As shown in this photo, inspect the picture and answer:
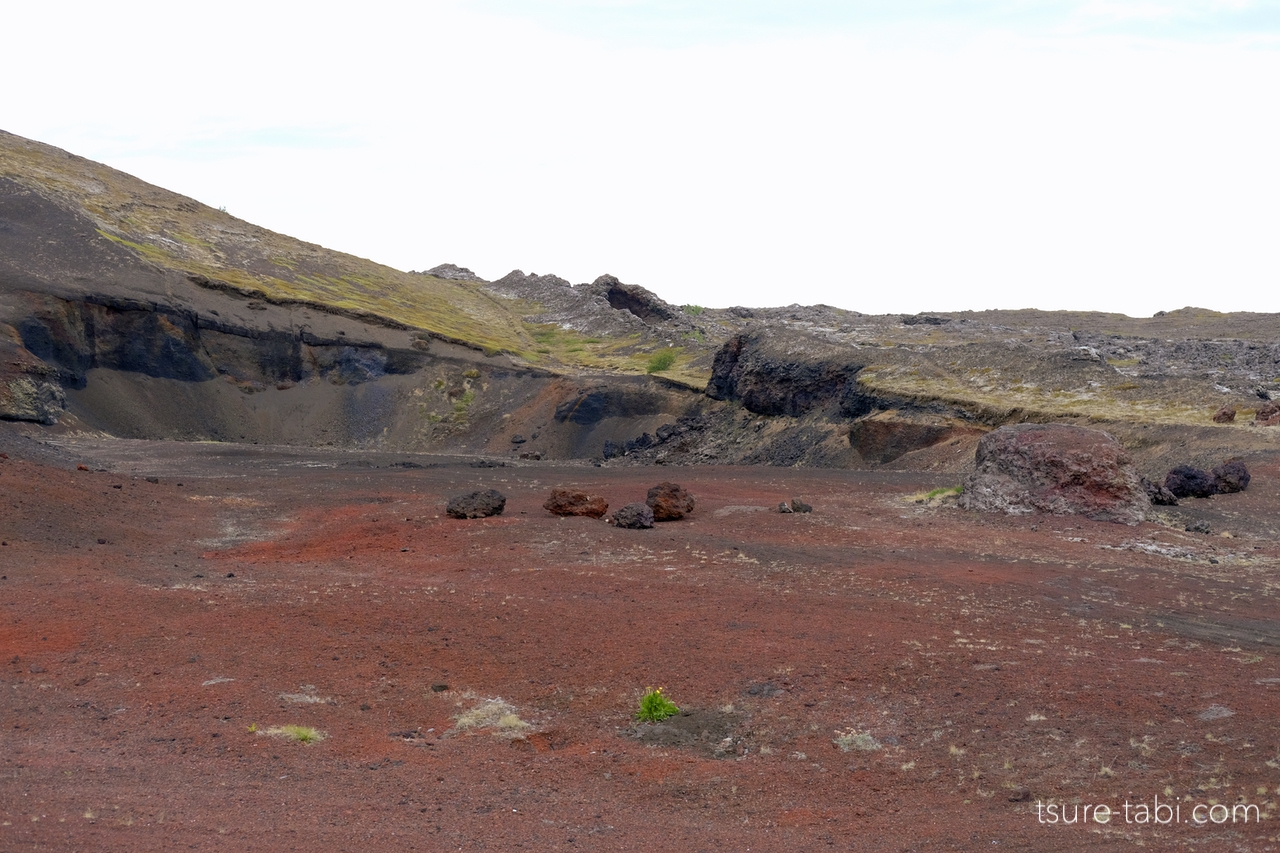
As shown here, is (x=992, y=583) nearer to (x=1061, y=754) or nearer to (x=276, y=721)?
(x=1061, y=754)

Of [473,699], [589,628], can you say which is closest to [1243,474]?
[589,628]

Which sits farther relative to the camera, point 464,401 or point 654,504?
point 464,401

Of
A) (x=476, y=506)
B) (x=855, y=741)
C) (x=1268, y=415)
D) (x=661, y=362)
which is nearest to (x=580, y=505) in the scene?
(x=476, y=506)

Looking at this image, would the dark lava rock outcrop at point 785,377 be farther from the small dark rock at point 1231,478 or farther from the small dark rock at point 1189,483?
the small dark rock at point 1231,478

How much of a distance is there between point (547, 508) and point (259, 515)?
646cm

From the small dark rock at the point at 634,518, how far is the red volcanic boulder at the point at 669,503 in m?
0.64

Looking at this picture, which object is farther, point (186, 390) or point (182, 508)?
point (186, 390)

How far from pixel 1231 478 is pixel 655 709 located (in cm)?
1677

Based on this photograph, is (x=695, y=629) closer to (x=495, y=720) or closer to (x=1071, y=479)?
(x=495, y=720)

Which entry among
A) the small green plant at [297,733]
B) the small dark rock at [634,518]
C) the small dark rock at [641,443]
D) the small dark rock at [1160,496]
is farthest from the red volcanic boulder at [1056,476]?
the small dark rock at [641,443]

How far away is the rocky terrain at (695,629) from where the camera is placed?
720 cm

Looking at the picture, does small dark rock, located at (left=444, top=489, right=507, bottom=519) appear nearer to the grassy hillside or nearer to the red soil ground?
the red soil ground

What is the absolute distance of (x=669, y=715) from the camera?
30.7 feet

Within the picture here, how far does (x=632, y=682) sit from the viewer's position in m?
10.2
